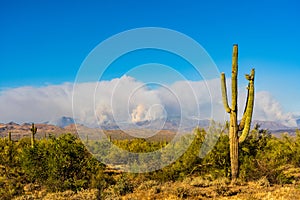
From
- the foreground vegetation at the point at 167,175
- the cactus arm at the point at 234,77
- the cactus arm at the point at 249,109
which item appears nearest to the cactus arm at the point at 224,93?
the cactus arm at the point at 234,77

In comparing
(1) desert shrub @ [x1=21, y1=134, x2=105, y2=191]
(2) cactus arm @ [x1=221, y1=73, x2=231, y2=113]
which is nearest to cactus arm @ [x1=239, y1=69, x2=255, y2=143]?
(2) cactus arm @ [x1=221, y1=73, x2=231, y2=113]

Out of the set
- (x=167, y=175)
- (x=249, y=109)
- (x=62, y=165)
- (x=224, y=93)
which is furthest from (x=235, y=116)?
(x=62, y=165)

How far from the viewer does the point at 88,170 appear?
61.0ft

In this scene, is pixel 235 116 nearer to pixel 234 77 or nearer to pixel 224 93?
pixel 224 93

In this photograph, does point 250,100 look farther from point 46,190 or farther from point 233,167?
point 46,190

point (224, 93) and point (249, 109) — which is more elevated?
point (224, 93)

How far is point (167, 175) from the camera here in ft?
67.1

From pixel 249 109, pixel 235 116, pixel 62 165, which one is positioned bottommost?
pixel 62 165

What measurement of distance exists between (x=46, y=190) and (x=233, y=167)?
8936mm

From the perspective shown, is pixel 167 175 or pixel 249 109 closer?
pixel 249 109

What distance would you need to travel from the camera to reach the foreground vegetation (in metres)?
14.6

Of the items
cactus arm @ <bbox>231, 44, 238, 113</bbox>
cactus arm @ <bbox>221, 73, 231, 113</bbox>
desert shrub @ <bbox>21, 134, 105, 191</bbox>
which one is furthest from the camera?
desert shrub @ <bbox>21, 134, 105, 191</bbox>

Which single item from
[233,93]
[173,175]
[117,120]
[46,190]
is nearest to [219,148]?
[173,175]

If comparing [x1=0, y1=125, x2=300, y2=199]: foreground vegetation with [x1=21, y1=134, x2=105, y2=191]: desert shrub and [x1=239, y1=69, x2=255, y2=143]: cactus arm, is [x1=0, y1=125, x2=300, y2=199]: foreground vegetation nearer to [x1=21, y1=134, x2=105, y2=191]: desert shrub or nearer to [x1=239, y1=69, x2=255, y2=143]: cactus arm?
[x1=21, y1=134, x2=105, y2=191]: desert shrub
